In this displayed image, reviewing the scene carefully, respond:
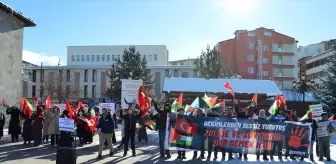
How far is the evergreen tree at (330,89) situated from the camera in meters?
30.4

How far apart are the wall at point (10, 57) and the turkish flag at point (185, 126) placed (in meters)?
16.7

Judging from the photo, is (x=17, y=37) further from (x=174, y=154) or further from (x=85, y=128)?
(x=174, y=154)

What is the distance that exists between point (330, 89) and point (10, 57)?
2265 cm

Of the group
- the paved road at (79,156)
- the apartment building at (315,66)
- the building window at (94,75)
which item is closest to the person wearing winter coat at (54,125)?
the paved road at (79,156)

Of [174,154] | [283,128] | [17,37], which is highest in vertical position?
[17,37]

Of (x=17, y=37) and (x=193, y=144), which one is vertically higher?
(x=17, y=37)

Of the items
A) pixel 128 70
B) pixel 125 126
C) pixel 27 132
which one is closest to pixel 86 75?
pixel 128 70

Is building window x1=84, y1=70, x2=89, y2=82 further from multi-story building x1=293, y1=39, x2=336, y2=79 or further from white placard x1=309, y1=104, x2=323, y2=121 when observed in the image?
white placard x1=309, y1=104, x2=323, y2=121

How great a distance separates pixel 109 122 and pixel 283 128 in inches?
230

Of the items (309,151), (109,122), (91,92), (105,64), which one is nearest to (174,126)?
(109,122)

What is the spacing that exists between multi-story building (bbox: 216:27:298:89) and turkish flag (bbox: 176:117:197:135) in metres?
62.9

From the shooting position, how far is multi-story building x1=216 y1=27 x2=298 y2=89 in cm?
7712

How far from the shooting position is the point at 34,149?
15.8m

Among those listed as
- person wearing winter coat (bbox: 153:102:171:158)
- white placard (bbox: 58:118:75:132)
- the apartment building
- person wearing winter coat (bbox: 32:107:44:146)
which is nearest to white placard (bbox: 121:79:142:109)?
person wearing winter coat (bbox: 32:107:44:146)
